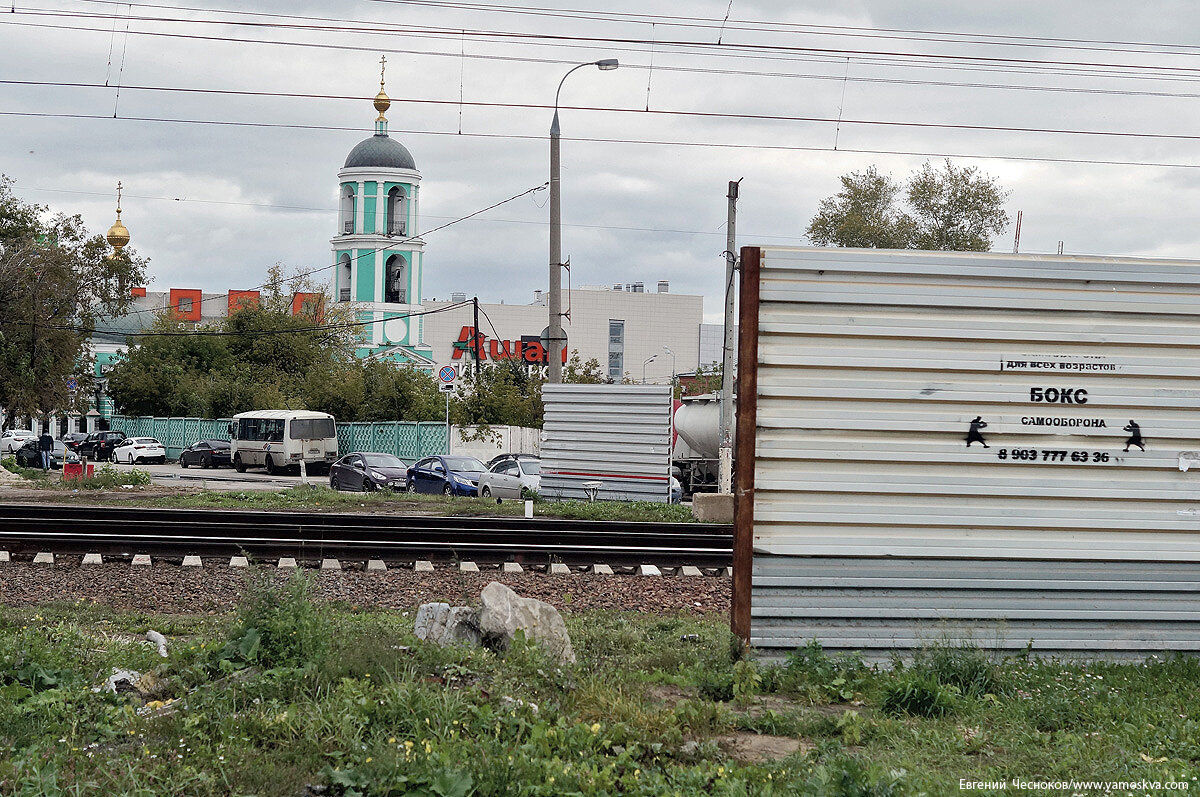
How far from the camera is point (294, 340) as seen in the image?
61.2 metres

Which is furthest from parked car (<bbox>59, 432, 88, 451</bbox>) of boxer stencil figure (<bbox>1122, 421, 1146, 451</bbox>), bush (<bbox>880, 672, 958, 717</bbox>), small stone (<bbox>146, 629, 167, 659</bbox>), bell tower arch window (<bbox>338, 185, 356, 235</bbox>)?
boxer stencil figure (<bbox>1122, 421, 1146, 451</bbox>)

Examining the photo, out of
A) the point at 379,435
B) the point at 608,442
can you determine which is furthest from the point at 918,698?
the point at 379,435

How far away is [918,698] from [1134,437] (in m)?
2.56

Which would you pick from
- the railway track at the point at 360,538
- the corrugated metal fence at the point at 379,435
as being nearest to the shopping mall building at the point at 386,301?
the corrugated metal fence at the point at 379,435

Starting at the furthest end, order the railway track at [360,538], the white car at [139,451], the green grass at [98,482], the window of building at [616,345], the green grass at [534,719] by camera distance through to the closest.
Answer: the window of building at [616,345] < the white car at [139,451] < the green grass at [98,482] < the railway track at [360,538] < the green grass at [534,719]

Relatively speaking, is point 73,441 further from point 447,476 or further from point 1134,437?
point 1134,437

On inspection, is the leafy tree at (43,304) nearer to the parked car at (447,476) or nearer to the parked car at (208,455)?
the parked car at (208,455)

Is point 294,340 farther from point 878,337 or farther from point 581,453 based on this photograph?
point 878,337

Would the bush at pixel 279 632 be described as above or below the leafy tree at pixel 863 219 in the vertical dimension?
below

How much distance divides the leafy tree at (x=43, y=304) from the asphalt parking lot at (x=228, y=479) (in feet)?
14.5

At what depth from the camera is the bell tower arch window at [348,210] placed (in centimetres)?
7538

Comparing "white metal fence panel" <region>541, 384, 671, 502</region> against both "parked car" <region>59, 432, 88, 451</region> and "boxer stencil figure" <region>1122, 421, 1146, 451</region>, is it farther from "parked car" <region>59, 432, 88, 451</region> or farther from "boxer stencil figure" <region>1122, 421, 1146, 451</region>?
"parked car" <region>59, 432, 88, 451</region>

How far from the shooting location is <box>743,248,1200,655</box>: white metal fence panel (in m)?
6.96


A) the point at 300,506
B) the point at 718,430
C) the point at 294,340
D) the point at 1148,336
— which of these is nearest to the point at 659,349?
the point at 294,340
